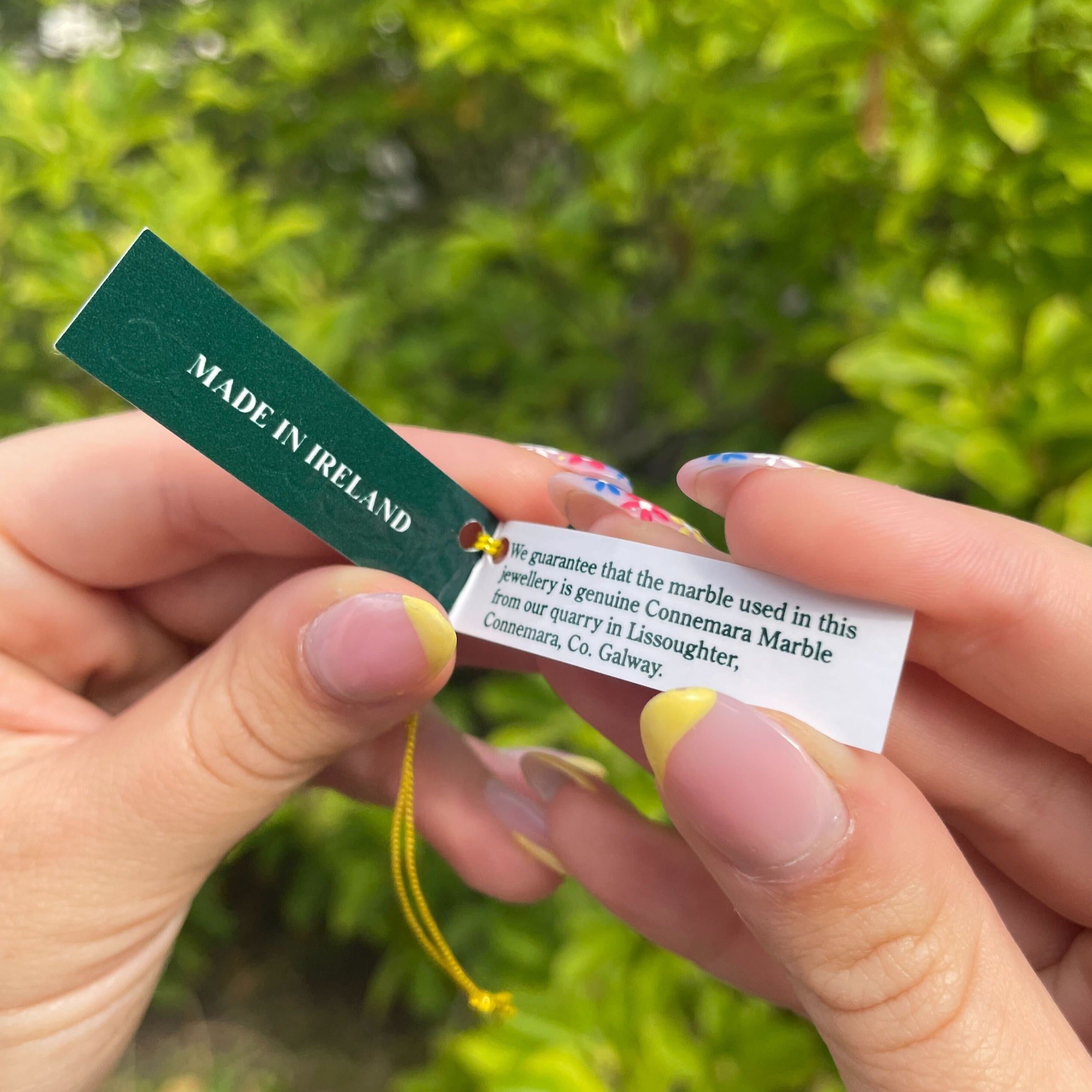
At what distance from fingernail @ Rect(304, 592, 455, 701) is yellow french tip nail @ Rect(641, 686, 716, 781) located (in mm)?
173

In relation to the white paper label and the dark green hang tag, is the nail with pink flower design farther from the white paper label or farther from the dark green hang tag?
the dark green hang tag

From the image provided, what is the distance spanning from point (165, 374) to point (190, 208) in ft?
2.56

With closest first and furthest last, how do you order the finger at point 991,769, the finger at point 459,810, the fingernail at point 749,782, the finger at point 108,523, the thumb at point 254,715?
1. the fingernail at point 749,782
2. the thumb at point 254,715
3. the finger at point 991,769
4. the finger at point 108,523
5. the finger at point 459,810

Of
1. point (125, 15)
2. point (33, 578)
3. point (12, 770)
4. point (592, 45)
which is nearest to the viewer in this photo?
point (12, 770)

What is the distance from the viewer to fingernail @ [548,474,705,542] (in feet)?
2.13

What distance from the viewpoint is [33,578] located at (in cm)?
84

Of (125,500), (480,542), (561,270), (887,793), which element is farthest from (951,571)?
(561,270)

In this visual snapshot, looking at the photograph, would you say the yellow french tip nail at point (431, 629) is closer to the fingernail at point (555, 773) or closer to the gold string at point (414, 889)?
the gold string at point (414, 889)

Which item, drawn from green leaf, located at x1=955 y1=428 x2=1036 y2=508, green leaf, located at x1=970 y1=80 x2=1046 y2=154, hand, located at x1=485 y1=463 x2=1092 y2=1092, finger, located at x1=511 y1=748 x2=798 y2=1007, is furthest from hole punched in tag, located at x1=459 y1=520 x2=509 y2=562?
green leaf, located at x1=970 y1=80 x2=1046 y2=154

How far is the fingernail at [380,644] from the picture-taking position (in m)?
0.56

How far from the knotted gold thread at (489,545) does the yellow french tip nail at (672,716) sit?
0.23 m

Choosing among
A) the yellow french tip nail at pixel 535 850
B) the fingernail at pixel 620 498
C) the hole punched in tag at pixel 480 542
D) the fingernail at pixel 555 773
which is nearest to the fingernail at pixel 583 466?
the fingernail at pixel 620 498

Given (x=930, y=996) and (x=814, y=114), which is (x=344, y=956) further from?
(x=814, y=114)

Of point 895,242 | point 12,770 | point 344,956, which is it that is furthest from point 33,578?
point 344,956
